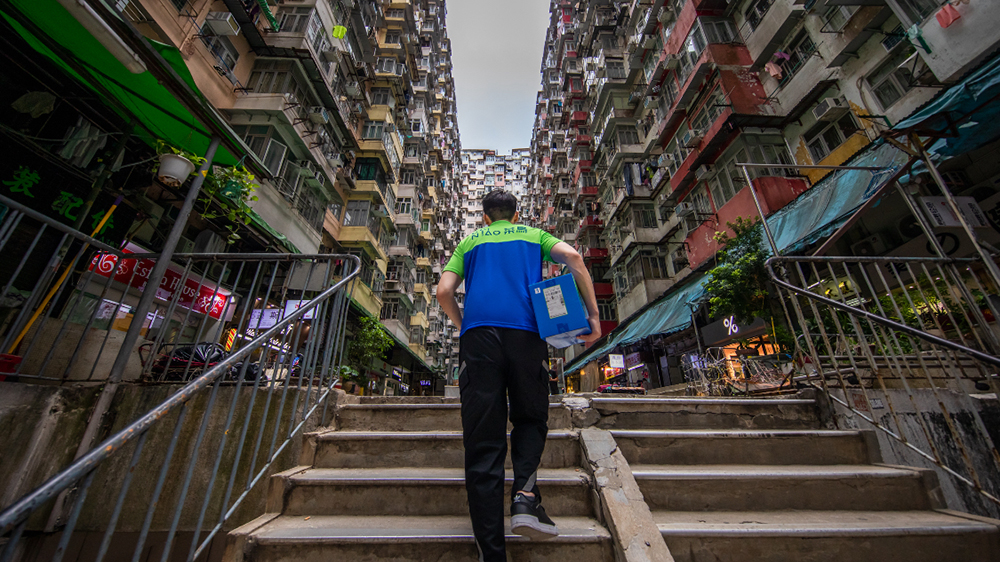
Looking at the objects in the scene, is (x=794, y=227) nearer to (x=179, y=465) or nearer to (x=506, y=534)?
(x=506, y=534)

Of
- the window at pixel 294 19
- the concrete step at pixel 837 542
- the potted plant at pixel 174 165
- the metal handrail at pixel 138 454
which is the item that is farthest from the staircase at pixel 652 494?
the window at pixel 294 19

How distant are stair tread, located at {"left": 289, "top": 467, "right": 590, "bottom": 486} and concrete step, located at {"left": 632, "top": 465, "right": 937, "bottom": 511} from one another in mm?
419

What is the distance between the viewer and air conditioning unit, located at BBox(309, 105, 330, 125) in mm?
13602

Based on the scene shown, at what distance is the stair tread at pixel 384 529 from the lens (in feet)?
5.92

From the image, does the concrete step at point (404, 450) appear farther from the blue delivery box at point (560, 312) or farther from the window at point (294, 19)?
the window at point (294, 19)

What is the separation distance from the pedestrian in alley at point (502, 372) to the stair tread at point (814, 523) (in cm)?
76

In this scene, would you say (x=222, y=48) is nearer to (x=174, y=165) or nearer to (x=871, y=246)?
(x=174, y=165)

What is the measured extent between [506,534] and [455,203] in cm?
4529

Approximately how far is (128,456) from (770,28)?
1814 centimetres

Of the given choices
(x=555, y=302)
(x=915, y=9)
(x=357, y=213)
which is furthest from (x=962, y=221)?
(x=357, y=213)

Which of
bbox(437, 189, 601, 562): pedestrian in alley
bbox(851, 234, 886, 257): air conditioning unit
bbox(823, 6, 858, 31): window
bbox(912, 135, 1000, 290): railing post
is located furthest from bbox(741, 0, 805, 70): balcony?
bbox(437, 189, 601, 562): pedestrian in alley

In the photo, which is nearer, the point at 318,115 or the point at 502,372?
the point at 502,372

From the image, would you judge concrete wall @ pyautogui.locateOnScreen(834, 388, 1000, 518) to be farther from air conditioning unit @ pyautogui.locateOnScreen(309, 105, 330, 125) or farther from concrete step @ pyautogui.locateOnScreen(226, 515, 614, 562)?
air conditioning unit @ pyautogui.locateOnScreen(309, 105, 330, 125)

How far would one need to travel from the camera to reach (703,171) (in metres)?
14.3
